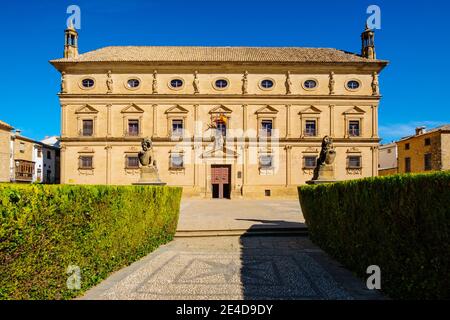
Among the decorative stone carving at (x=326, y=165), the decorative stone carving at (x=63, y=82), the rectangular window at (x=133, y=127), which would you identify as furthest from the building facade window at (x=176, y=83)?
the decorative stone carving at (x=326, y=165)

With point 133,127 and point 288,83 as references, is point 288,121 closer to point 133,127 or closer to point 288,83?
point 288,83

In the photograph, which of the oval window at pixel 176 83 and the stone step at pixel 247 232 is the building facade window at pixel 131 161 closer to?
the oval window at pixel 176 83

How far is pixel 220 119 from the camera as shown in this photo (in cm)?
2991

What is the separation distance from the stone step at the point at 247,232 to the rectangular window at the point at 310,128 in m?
20.7

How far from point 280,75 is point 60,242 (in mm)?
28737

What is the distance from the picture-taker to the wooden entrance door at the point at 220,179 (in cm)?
3014

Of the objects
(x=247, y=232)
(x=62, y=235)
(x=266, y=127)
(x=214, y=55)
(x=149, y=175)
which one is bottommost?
(x=247, y=232)

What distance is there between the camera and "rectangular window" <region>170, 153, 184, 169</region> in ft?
96.9

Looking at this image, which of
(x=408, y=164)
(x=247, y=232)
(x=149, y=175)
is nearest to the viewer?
(x=247, y=232)

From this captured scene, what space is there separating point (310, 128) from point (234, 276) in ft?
85.7

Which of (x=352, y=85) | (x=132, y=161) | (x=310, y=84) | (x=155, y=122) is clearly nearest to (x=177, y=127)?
(x=155, y=122)

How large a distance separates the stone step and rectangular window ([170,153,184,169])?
62.6 feet
